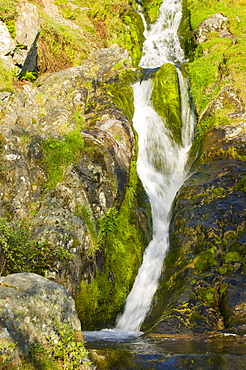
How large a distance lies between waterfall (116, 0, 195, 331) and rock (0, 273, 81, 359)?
535 centimetres

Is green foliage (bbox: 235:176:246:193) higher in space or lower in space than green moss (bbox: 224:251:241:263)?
higher

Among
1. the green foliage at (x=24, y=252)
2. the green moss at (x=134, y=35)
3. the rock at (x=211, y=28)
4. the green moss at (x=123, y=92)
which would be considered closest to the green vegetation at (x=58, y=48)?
the green moss at (x=123, y=92)

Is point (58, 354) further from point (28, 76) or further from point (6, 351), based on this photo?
point (28, 76)

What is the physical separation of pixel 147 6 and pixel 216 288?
2745cm

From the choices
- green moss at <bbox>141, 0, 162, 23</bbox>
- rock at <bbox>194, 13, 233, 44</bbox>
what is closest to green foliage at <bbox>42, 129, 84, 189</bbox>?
rock at <bbox>194, 13, 233, 44</bbox>

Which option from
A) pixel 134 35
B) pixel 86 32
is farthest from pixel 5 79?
pixel 134 35

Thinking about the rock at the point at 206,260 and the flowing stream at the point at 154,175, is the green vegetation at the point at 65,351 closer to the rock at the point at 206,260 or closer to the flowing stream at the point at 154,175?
the rock at the point at 206,260

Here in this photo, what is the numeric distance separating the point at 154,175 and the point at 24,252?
7508 millimetres

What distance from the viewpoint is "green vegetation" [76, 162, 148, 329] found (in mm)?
9797

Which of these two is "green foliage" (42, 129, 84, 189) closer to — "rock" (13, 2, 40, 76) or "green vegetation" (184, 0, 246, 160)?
"rock" (13, 2, 40, 76)

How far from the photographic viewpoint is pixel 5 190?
9.72 m

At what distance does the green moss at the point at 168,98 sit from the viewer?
16.8 meters

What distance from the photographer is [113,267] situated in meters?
10.9

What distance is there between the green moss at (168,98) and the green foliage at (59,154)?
243 inches
